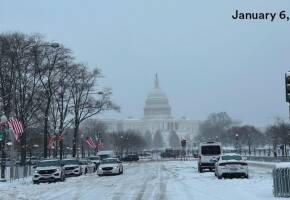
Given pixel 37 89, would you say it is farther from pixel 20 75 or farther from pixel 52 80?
pixel 20 75

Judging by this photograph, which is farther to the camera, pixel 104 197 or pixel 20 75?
pixel 20 75

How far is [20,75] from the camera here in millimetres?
62656

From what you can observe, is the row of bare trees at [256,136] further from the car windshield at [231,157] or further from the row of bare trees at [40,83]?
the car windshield at [231,157]

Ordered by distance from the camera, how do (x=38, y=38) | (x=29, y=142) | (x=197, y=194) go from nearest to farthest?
(x=197, y=194), (x=38, y=38), (x=29, y=142)

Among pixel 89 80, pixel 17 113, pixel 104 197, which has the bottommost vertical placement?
pixel 104 197

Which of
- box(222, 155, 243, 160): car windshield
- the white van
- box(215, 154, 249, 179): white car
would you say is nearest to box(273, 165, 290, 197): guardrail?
box(215, 154, 249, 179): white car

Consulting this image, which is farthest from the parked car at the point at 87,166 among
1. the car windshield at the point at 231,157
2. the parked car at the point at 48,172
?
the car windshield at the point at 231,157

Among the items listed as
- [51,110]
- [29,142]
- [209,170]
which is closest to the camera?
[209,170]

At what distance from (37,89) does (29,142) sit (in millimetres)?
26622

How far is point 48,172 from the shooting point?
46062 millimetres

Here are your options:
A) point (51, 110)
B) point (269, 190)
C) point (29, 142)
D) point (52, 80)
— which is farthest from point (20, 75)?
point (269, 190)

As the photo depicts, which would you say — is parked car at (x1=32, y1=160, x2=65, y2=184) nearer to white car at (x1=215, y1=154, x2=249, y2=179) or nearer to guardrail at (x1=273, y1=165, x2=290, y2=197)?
white car at (x1=215, y1=154, x2=249, y2=179)

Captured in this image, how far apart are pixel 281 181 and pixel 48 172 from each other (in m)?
25.5

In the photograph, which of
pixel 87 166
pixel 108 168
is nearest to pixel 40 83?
pixel 87 166
